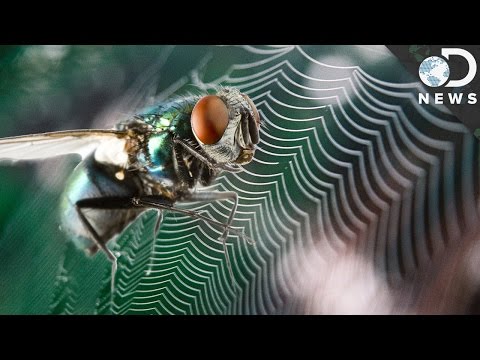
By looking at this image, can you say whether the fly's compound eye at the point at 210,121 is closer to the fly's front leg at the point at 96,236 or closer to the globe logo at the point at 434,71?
the fly's front leg at the point at 96,236

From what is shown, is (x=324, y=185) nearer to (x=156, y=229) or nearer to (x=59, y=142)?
(x=156, y=229)

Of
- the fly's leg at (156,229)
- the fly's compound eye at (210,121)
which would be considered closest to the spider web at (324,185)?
the fly's leg at (156,229)

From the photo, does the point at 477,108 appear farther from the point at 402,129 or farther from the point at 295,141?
the point at 295,141

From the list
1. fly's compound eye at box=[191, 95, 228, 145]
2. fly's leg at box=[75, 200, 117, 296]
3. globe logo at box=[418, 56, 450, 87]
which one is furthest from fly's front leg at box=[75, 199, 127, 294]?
globe logo at box=[418, 56, 450, 87]

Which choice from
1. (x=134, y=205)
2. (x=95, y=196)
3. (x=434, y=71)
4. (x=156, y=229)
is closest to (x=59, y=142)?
(x=95, y=196)

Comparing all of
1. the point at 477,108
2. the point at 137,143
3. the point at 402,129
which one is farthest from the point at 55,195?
the point at 477,108

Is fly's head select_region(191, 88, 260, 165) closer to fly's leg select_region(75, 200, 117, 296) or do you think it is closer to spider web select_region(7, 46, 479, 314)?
spider web select_region(7, 46, 479, 314)
